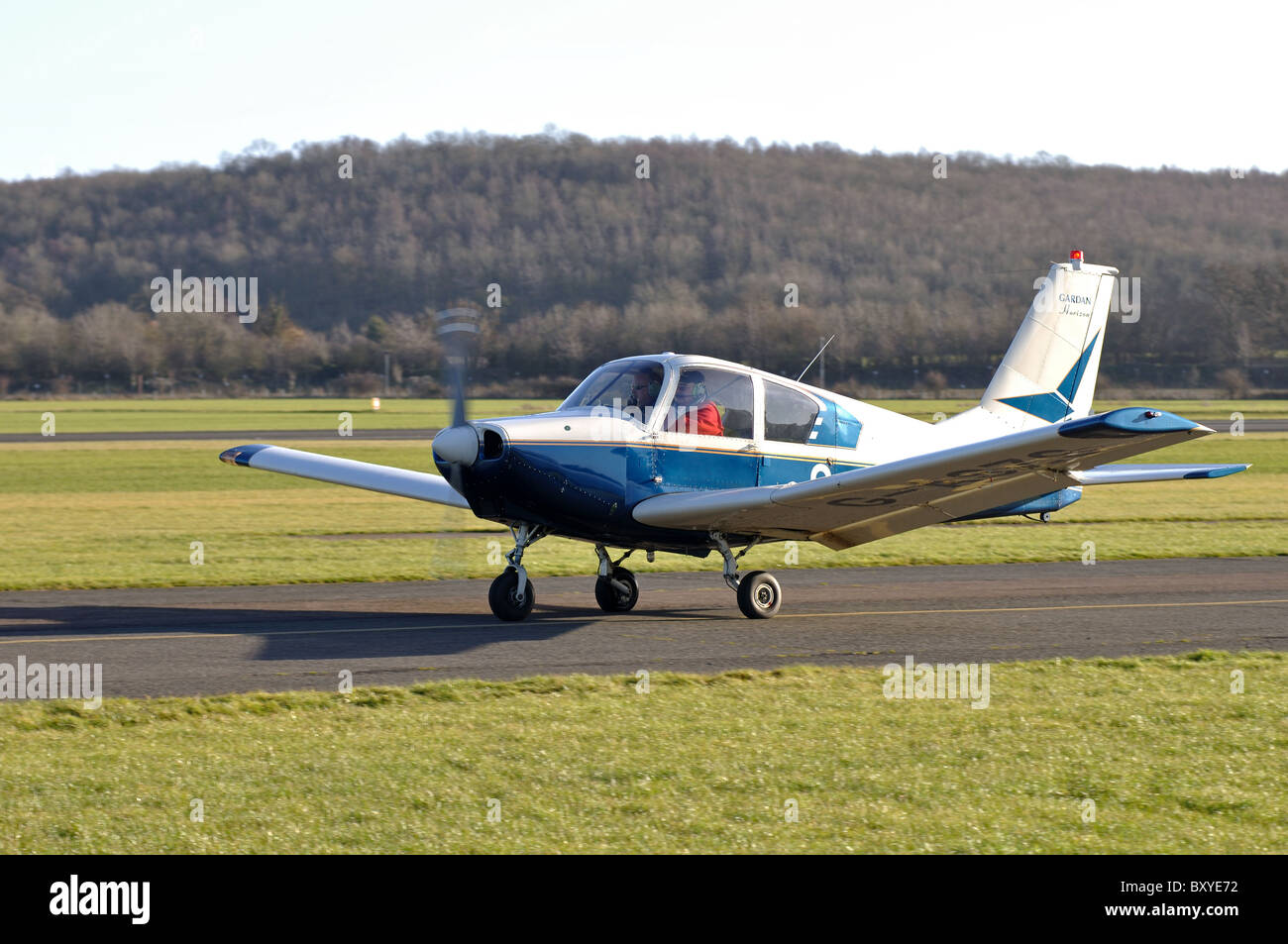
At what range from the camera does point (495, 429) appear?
11.5 metres

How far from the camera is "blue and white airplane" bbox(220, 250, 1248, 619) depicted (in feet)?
37.4

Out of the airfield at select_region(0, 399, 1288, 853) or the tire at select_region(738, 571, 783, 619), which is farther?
the tire at select_region(738, 571, 783, 619)

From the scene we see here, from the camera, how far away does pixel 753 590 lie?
12812 mm

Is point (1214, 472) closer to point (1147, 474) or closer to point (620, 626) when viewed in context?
point (1147, 474)

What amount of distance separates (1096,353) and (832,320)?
4931cm

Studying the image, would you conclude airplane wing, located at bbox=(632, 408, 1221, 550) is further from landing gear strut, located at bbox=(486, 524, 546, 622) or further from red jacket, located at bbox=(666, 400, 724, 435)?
landing gear strut, located at bbox=(486, 524, 546, 622)

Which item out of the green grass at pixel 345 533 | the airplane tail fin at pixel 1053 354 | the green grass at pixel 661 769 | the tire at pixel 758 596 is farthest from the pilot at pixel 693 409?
the airplane tail fin at pixel 1053 354

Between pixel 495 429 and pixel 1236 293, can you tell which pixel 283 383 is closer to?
pixel 1236 293

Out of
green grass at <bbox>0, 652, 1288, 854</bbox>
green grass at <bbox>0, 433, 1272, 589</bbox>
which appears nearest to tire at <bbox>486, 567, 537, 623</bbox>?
green grass at <bbox>0, 433, 1272, 589</bbox>

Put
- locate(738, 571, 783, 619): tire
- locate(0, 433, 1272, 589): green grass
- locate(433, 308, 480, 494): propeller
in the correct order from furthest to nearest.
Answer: locate(0, 433, 1272, 589): green grass, locate(738, 571, 783, 619): tire, locate(433, 308, 480, 494): propeller

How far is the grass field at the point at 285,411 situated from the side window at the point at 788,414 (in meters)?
36.4

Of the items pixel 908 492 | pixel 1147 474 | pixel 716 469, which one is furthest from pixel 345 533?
pixel 1147 474

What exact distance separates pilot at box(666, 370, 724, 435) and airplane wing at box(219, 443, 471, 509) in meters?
3.40

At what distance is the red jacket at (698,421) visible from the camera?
12359 millimetres
